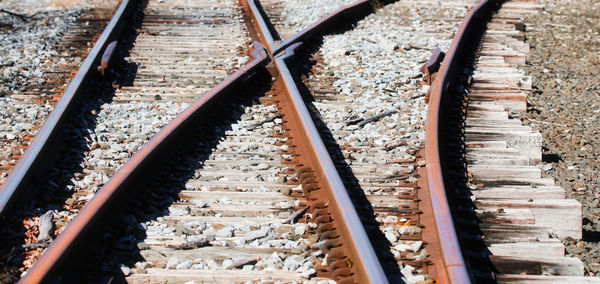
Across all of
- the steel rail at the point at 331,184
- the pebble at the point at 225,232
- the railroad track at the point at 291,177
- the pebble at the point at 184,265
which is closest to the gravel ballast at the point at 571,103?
the railroad track at the point at 291,177

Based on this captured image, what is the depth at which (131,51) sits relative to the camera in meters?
6.84

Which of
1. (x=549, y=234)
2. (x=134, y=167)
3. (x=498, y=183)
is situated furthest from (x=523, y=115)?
(x=134, y=167)

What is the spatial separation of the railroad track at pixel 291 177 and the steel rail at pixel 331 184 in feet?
0.04

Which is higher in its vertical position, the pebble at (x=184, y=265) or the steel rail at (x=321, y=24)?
the steel rail at (x=321, y=24)

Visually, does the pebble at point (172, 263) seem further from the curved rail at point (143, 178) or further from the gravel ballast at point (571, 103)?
the gravel ballast at point (571, 103)

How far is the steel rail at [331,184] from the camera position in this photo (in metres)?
2.94

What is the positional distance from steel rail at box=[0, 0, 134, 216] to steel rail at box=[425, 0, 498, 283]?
2540mm

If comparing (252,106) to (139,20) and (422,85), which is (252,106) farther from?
(139,20)

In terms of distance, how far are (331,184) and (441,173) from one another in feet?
2.37

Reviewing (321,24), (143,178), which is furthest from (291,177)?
(321,24)

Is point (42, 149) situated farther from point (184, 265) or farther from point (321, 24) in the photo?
A: point (321, 24)

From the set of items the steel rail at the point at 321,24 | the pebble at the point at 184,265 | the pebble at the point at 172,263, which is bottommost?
the pebble at the point at 184,265

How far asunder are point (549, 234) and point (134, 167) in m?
2.63

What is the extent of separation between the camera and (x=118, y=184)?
3.55 m
